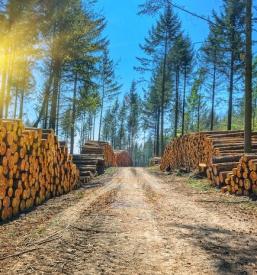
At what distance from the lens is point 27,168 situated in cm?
942

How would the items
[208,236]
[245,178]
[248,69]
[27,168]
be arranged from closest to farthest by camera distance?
1. [208,236]
2. [27,168]
3. [245,178]
4. [248,69]

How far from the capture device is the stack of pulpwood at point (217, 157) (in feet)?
38.8

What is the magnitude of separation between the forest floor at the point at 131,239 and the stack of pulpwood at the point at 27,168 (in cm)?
47

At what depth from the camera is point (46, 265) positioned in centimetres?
479

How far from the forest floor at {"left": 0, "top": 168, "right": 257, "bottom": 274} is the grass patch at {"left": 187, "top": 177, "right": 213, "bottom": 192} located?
12.4 ft

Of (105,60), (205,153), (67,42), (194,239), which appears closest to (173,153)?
(205,153)

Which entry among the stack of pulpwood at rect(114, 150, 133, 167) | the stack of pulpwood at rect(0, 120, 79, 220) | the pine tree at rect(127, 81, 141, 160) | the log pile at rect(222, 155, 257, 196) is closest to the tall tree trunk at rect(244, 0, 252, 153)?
the log pile at rect(222, 155, 257, 196)

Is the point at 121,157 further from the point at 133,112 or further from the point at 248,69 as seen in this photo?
the point at 248,69

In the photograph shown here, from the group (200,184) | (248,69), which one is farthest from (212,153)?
(248,69)

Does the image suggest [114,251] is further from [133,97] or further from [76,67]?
[133,97]

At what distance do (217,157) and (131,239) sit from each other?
8.82 meters

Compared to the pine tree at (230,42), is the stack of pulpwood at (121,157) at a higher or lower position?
lower

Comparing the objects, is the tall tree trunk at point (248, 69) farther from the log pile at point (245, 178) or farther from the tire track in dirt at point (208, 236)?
the tire track in dirt at point (208, 236)

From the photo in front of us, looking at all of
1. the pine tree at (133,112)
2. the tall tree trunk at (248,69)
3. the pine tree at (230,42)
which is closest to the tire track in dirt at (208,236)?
the tall tree trunk at (248,69)
